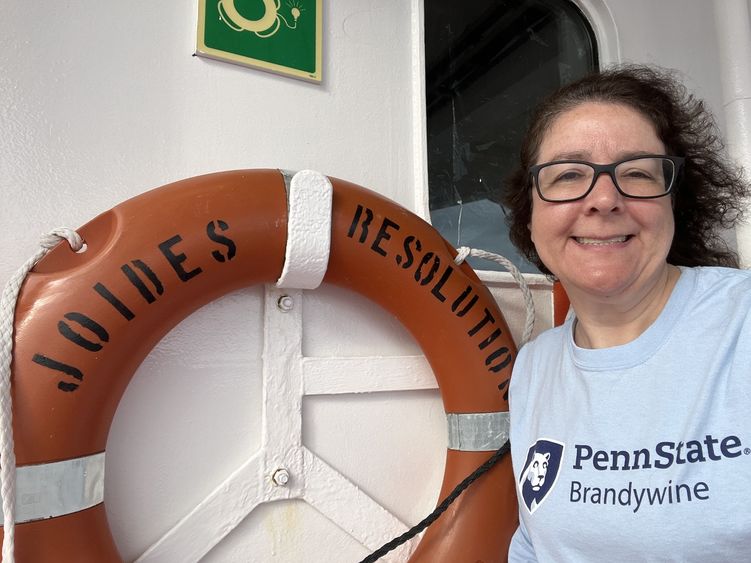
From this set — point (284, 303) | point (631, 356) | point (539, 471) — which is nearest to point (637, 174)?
point (631, 356)

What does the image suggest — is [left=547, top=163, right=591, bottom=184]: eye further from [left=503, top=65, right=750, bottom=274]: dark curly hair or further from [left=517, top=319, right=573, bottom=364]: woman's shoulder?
[left=517, top=319, right=573, bottom=364]: woman's shoulder

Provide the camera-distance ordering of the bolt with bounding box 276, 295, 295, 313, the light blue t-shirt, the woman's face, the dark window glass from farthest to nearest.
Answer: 1. the dark window glass
2. the bolt with bounding box 276, 295, 295, 313
3. the woman's face
4. the light blue t-shirt

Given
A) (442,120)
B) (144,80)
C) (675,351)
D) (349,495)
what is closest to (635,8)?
(442,120)

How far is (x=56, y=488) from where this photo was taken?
2.14ft

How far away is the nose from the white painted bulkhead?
0.44 metres

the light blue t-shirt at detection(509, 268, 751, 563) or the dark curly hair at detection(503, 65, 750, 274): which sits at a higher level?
the dark curly hair at detection(503, 65, 750, 274)

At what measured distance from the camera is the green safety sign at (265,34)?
3.00 feet

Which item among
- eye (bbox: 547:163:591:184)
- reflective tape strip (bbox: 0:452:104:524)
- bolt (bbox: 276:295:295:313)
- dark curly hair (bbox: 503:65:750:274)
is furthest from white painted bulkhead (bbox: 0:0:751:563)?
eye (bbox: 547:163:591:184)

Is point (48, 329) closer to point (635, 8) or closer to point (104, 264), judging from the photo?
point (104, 264)

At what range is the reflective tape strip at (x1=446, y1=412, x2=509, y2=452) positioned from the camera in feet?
3.00

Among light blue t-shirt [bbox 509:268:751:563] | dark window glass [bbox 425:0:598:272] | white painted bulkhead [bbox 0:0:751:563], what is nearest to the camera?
light blue t-shirt [bbox 509:268:751:563]

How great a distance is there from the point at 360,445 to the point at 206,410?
285 millimetres

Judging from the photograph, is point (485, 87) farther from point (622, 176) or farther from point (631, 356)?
point (631, 356)

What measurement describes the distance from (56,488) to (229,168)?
539 mm
